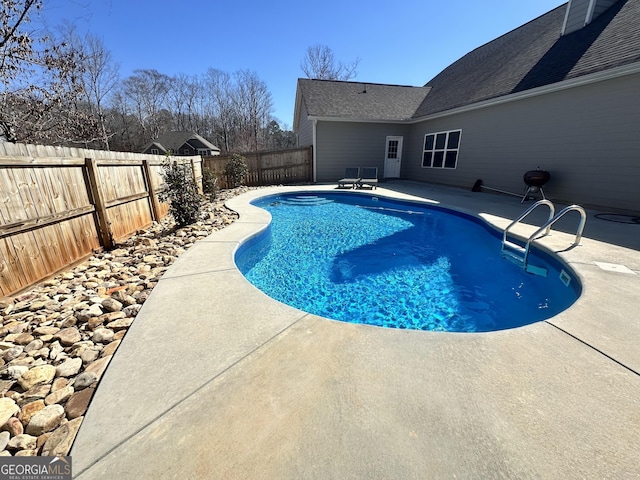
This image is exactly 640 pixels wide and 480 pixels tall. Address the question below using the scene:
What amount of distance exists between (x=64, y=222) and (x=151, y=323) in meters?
2.51

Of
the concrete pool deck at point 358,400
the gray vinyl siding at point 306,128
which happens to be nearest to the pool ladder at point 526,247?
the concrete pool deck at point 358,400

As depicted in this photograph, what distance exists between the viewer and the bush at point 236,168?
12.1m

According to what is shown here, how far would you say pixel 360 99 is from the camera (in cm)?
1412

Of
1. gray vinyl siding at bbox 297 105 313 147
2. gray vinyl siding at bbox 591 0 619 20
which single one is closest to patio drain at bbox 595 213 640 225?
gray vinyl siding at bbox 591 0 619 20

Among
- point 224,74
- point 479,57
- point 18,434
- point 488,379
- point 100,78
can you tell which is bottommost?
point 18,434

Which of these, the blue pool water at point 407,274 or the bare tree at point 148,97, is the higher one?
the bare tree at point 148,97

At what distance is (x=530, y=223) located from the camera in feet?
18.6

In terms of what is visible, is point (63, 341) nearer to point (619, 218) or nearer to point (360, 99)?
point (619, 218)

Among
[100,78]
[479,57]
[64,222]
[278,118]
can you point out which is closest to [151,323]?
[64,222]

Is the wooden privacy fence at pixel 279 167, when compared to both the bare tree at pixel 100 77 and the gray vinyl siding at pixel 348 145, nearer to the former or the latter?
the gray vinyl siding at pixel 348 145

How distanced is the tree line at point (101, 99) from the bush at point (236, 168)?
5.37 metres

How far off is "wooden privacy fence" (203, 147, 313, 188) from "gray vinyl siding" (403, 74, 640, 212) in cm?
731

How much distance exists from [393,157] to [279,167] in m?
6.09

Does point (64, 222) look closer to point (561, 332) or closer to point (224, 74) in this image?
point (561, 332)
